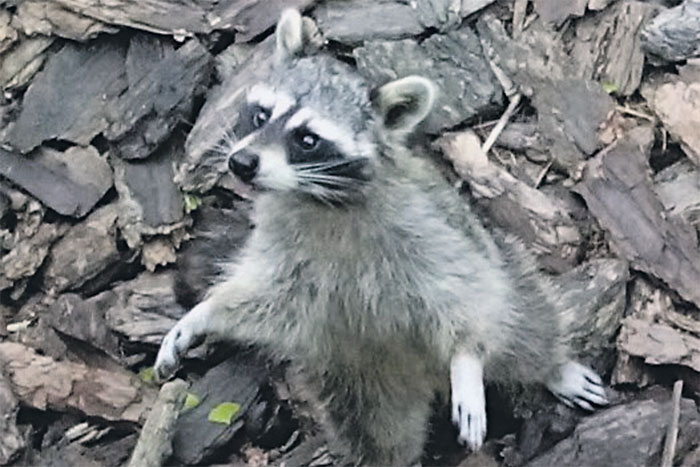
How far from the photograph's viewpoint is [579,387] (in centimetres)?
429

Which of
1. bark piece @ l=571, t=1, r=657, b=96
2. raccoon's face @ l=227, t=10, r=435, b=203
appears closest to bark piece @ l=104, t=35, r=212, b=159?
raccoon's face @ l=227, t=10, r=435, b=203

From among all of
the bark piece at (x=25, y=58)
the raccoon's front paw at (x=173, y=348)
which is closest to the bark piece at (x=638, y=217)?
the raccoon's front paw at (x=173, y=348)

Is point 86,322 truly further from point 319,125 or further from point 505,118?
point 505,118

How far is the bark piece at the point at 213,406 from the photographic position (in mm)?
4277

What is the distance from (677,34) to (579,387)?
99cm

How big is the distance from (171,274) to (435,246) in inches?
32.0

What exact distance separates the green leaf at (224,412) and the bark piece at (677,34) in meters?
1.44

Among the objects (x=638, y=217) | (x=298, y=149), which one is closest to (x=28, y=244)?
(x=298, y=149)

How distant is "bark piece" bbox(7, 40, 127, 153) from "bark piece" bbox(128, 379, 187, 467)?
0.85 meters

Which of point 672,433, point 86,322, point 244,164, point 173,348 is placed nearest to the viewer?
point 244,164

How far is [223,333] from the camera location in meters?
4.36

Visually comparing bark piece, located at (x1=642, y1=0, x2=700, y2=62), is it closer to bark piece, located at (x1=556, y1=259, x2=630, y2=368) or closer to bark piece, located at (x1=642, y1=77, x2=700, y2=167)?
bark piece, located at (x1=642, y1=77, x2=700, y2=167)

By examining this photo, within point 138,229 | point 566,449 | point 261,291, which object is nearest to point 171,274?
point 138,229

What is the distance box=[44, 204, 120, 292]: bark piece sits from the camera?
459 cm
